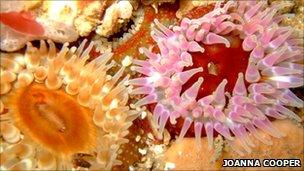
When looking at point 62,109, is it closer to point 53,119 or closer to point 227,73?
point 53,119

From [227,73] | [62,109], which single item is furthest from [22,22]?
[227,73]

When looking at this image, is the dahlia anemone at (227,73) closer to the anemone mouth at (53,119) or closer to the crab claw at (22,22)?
the anemone mouth at (53,119)

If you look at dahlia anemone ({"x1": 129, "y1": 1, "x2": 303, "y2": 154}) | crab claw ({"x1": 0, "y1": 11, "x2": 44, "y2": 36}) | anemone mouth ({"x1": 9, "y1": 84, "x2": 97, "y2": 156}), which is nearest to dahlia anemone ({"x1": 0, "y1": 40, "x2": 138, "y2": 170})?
anemone mouth ({"x1": 9, "y1": 84, "x2": 97, "y2": 156})

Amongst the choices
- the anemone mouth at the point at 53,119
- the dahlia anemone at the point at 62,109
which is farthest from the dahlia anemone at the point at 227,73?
the anemone mouth at the point at 53,119

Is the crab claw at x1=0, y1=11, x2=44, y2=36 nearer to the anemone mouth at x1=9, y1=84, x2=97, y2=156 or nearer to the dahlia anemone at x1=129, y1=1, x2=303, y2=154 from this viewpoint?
the anemone mouth at x1=9, y1=84, x2=97, y2=156

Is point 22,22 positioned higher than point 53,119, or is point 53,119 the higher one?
point 22,22

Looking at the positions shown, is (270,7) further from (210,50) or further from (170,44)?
(170,44)
